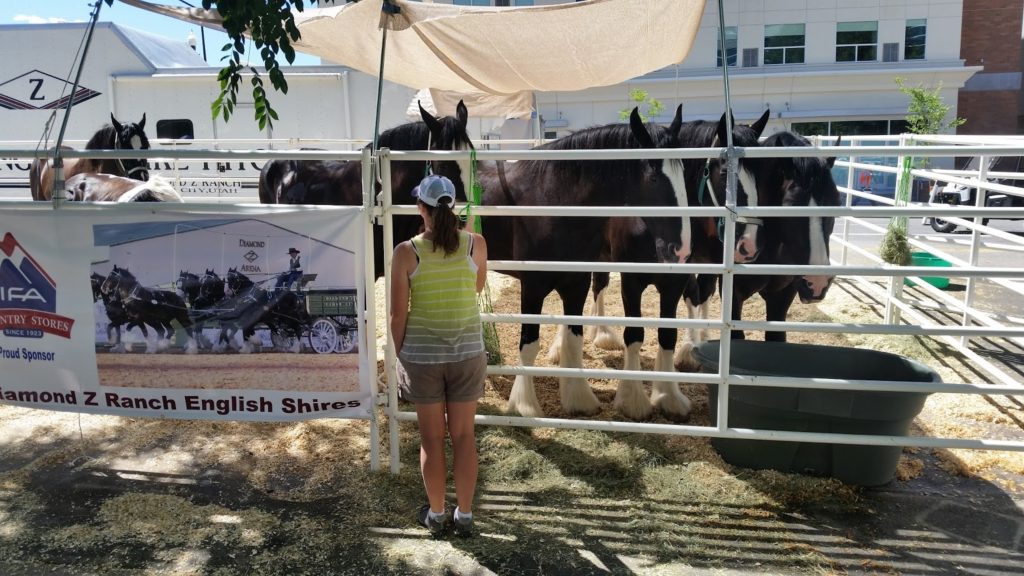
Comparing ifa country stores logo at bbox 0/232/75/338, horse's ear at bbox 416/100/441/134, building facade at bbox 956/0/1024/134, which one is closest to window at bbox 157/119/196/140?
ifa country stores logo at bbox 0/232/75/338

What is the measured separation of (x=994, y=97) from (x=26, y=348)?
33849mm

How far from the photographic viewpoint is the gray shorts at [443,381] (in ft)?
10.4

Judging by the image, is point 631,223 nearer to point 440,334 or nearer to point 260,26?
point 440,334

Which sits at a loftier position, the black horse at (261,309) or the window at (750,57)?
the window at (750,57)

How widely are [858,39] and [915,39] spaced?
208 cm

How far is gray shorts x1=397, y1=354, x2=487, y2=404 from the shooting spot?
3182mm

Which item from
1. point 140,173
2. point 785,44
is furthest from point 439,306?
point 785,44

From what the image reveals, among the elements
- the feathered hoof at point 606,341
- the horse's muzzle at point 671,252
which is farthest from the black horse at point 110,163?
the horse's muzzle at point 671,252

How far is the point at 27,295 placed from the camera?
383cm

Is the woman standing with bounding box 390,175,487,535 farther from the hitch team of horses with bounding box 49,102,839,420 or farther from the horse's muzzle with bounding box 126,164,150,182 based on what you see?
the horse's muzzle with bounding box 126,164,150,182

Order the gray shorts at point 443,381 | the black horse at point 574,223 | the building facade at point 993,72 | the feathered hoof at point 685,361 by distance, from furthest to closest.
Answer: the building facade at point 993,72 → the feathered hoof at point 685,361 → the black horse at point 574,223 → the gray shorts at point 443,381

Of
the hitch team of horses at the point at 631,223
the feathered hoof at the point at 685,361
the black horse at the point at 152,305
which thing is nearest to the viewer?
the black horse at the point at 152,305

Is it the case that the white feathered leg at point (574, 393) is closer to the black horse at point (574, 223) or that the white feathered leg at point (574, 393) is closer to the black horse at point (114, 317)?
the black horse at point (574, 223)

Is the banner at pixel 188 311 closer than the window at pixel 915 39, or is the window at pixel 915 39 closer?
the banner at pixel 188 311
